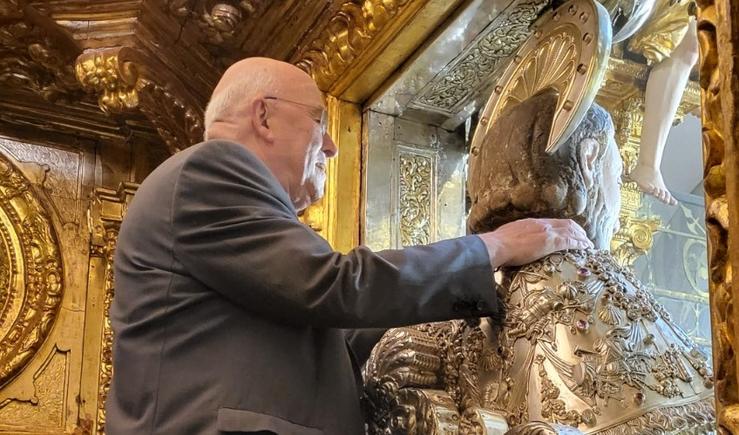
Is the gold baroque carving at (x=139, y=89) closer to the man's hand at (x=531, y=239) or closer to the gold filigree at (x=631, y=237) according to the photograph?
the gold filigree at (x=631, y=237)

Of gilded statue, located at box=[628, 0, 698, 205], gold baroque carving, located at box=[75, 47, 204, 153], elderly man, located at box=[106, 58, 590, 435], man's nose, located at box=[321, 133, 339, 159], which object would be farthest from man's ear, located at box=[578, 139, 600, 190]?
gold baroque carving, located at box=[75, 47, 204, 153]

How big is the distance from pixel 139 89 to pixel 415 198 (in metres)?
0.75

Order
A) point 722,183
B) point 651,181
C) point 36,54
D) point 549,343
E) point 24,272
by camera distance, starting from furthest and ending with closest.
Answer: point 24,272, point 36,54, point 651,181, point 549,343, point 722,183

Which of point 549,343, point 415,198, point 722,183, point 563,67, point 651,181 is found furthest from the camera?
point 415,198

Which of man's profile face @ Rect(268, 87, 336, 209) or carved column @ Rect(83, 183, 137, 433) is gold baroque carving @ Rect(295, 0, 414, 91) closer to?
man's profile face @ Rect(268, 87, 336, 209)

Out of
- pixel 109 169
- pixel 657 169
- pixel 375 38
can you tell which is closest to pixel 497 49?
pixel 375 38

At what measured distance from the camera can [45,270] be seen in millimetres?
3023

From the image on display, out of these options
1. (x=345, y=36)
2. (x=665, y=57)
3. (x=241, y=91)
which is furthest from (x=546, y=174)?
(x=345, y=36)

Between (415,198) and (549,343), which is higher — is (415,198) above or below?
above

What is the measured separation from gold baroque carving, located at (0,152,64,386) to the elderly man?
164 centimetres

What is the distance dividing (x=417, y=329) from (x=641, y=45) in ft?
2.79

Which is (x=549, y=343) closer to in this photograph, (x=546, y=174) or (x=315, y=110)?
(x=546, y=174)

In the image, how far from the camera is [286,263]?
1.31m

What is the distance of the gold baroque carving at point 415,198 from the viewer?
2404 mm
